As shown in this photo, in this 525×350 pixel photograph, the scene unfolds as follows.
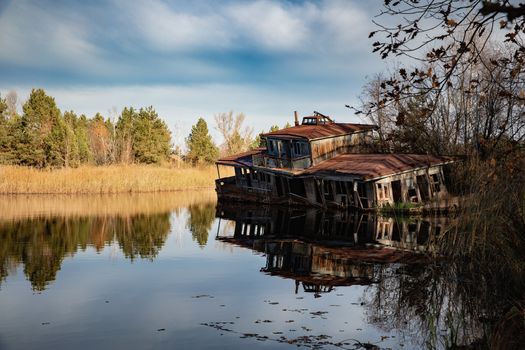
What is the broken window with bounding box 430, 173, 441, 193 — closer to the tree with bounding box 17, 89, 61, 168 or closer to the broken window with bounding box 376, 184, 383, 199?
the broken window with bounding box 376, 184, 383, 199

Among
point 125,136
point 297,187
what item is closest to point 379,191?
point 297,187

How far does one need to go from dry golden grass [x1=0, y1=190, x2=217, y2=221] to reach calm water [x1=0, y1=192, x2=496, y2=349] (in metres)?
7.19

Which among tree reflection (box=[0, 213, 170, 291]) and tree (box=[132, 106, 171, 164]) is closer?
tree reflection (box=[0, 213, 170, 291])

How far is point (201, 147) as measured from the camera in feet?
282

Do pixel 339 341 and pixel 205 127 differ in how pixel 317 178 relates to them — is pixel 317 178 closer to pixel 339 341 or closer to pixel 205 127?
pixel 339 341

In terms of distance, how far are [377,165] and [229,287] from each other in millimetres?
20917

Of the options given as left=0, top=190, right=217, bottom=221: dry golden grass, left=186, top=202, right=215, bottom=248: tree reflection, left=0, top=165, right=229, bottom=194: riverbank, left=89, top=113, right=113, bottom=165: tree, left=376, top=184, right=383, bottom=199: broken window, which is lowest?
left=186, top=202, right=215, bottom=248: tree reflection

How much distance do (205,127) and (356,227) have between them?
61.5 m

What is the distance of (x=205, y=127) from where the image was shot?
87438mm

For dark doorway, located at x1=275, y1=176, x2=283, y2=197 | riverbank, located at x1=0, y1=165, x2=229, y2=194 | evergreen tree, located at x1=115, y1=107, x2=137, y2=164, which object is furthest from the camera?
evergreen tree, located at x1=115, y1=107, x2=137, y2=164

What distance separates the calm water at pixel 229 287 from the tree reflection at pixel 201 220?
262 mm

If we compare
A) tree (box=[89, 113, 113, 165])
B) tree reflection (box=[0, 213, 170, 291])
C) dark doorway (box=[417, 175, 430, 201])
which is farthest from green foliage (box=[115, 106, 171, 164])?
dark doorway (box=[417, 175, 430, 201])

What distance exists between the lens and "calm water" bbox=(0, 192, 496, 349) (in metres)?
10.9

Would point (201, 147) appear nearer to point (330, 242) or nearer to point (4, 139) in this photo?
point (4, 139)
